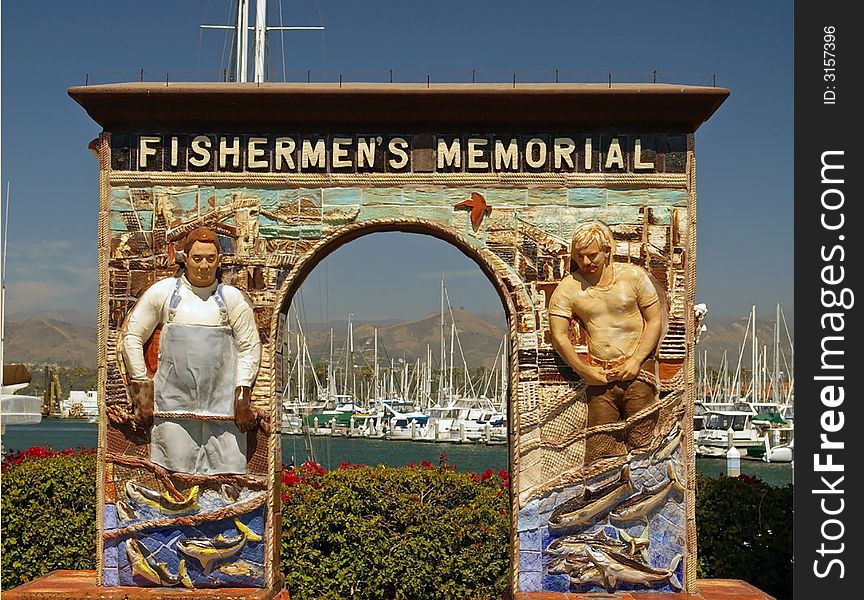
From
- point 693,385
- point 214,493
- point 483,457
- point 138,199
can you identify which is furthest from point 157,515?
point 483,457

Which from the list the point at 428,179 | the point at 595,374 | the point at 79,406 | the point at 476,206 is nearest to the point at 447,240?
the point at 476,206

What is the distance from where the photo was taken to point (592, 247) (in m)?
8.23

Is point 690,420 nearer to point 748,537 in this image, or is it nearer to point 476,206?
point 476,206

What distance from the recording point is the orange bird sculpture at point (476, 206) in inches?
329

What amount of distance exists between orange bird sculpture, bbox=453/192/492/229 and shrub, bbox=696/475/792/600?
4.43 meters

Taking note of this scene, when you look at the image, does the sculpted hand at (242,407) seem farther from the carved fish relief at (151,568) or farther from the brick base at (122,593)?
the brick base at (122,593)

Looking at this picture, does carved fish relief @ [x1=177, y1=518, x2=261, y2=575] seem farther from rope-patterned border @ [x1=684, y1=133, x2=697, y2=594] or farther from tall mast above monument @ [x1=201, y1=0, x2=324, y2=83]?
tall mast above monument @ [x1=201, y1=0, x2=324, y2=83]

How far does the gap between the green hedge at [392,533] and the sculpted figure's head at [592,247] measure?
3753 mm

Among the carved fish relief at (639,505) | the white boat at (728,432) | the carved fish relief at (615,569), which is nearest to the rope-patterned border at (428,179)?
the carved fish relief at (639,505)

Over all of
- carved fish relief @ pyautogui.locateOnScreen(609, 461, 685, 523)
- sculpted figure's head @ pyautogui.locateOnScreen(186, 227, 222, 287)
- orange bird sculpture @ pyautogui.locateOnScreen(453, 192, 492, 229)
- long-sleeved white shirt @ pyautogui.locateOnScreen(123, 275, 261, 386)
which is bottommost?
carved fish relief @ pyautogui.locateOnScreen(609, 461, 685, 523)

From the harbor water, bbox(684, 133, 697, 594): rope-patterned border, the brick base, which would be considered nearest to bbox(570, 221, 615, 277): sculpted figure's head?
bbox(684, 133, 697, 594): rope-patterned border

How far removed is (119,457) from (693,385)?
16.3 feet

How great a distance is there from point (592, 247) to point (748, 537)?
4206 millimetres

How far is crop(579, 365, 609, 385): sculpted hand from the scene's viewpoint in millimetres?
8148
